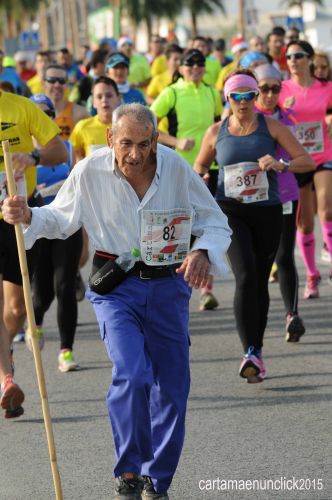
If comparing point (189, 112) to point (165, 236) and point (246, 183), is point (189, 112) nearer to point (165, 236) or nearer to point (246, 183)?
point (246, 183)

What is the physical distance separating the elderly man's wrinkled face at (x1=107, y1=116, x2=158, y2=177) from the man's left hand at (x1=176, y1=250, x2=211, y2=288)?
1.53 ft

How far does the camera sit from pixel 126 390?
18.0ft

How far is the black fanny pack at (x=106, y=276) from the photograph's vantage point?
5.79 metres

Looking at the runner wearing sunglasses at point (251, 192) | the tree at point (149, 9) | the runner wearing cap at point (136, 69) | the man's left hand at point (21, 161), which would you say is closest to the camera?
the man's left hand at point (21, 161)

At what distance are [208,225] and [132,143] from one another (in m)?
0.53

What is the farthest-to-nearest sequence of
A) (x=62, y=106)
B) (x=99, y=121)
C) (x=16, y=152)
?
(x=62, y=106) → (x=99, y=121) → (x=16, y=152)

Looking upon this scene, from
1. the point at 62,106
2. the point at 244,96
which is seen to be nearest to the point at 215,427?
the point at 244,96

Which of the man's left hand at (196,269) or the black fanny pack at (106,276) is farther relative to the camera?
the black fanny pack at (106,276)

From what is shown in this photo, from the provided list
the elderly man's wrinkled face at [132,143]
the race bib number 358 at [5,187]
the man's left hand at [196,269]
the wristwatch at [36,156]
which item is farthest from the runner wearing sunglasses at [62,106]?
the man's left hand at [196,269]

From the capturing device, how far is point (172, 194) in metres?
5.81

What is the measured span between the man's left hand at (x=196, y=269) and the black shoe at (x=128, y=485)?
86cm

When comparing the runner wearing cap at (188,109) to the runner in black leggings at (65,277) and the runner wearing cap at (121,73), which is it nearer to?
the runner wearing cap at (121,73)

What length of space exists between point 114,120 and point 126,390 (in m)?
1.17

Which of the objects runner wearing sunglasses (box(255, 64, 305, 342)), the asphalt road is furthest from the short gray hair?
runner wearing sunglasses (box(255, 64, 305, 342))
